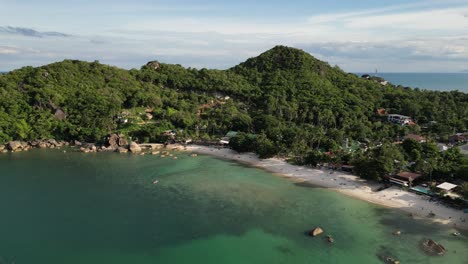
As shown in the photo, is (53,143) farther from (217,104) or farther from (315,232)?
(315,232)

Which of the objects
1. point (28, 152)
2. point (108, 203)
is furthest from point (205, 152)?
point (28, 152)

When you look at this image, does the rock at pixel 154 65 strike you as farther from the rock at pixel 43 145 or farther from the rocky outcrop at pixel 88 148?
the rock at pixel 43 145

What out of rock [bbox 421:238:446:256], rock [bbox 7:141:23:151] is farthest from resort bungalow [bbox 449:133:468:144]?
rock [bbox 7:141:23:151]

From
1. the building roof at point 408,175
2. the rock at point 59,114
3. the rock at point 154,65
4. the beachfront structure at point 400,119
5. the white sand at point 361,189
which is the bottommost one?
the white sand at point 361,189

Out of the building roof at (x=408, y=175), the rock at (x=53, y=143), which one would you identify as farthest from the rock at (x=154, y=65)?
the building roof at (x=408, y=175)

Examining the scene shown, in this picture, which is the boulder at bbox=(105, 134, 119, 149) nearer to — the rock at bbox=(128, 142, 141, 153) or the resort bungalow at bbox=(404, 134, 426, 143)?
the rock at bbox=(128, 142, 141, 153)

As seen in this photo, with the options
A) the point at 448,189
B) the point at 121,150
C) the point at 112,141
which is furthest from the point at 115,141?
the point at 448,189

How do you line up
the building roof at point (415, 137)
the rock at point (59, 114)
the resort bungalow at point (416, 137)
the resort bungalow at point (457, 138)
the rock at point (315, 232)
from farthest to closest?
the rock at point (59, 114) → the resort bungalow at point (457, 138) → the building roof at point (415, 137) → the resort bungalow at point (416, 137) → the rock at point (315, 232)
